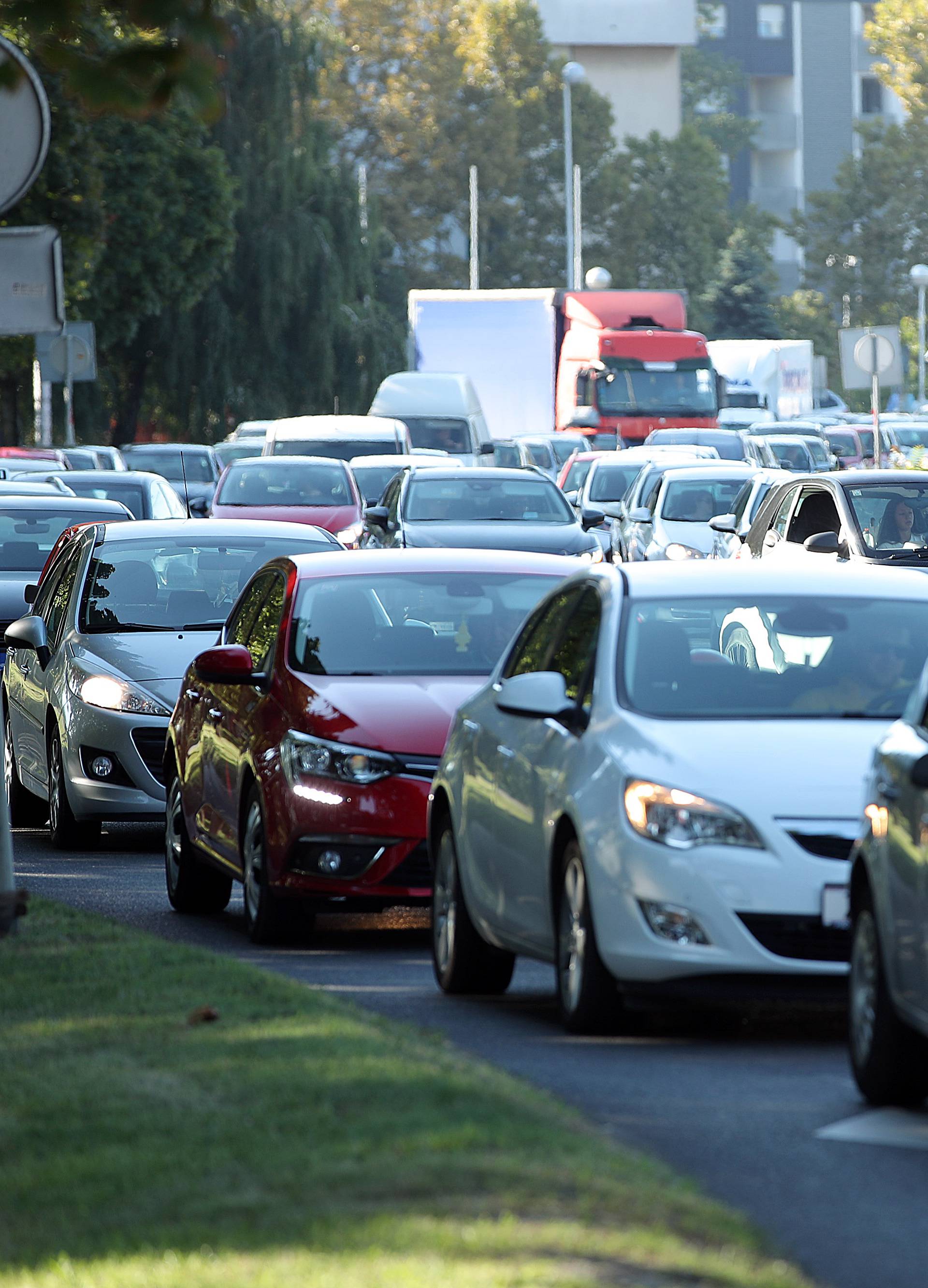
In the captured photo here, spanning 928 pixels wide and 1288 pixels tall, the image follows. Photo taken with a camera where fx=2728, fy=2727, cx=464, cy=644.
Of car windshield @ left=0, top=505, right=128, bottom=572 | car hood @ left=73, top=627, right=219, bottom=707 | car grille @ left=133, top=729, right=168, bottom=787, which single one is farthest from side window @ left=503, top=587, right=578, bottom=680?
car windshield @ left=0, top=505, right=128, bottom=572

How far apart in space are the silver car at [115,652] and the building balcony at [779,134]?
12435 cm

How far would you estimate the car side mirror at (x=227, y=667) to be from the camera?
10.9 meters

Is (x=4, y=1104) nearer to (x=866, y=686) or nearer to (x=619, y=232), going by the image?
(x=866, y=686)

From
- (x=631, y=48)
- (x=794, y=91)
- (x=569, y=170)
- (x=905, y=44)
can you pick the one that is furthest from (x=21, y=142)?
(x=794, y=91)

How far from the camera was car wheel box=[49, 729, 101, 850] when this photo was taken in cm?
1423

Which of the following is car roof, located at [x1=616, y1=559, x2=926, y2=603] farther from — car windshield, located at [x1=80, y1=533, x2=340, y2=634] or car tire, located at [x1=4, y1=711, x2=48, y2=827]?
car tire, located at [x1=4, y1=711, x2=48, y2=827]

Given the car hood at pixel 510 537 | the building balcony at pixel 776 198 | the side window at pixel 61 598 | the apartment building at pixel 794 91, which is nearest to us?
the side window at pixel 61 598

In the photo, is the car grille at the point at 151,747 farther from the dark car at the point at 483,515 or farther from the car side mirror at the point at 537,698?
the dark car at the point at 483,515

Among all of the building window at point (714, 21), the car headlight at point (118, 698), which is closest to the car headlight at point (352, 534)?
the car headlight at point (118, 698)

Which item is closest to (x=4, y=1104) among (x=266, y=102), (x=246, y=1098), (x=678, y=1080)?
(x=246, y=1098)

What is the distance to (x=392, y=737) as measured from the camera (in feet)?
33.6

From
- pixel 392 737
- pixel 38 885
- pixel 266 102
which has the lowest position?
pixel 38 885

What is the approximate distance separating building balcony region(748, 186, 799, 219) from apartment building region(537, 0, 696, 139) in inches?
788

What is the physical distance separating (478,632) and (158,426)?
2166 inches
